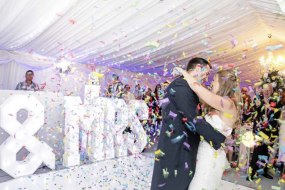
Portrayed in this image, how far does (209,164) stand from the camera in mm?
1839

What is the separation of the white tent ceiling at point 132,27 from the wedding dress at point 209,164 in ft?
8.80

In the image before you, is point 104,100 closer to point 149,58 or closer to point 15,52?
point 15,52

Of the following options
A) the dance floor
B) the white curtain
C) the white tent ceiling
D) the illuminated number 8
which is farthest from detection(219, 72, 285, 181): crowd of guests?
the white curtain

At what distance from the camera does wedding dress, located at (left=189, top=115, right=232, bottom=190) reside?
1802mm

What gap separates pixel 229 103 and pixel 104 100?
355cm

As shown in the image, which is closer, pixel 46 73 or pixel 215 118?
pixel 215 118

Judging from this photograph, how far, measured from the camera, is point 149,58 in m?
9.05

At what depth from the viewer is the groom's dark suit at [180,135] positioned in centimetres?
167

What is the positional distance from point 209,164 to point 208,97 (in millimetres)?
444

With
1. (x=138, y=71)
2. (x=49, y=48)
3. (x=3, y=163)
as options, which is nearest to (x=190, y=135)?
(x=3, y=163)

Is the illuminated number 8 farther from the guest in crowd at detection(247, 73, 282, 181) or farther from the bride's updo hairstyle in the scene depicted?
the guest in crowd at detection(247, 73, 282, 181)

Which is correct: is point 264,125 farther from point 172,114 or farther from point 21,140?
point 21,140

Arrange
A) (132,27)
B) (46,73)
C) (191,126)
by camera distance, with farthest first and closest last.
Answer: (46,73), (132,27), (191,126)

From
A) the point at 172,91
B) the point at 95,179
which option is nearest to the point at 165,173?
the point at 172,91
